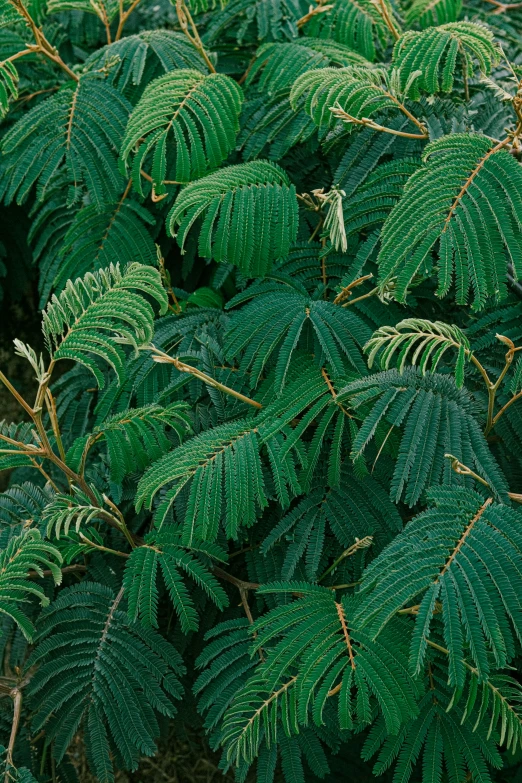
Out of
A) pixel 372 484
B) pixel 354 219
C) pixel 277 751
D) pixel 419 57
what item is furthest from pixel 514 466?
pixel 419 57

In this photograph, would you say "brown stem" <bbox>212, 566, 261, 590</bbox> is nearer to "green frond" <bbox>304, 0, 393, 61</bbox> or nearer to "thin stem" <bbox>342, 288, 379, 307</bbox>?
"thin stem" <bbox>342, 288, 379, 307</bbox>

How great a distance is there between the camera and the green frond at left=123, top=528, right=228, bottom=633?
77.9 inches

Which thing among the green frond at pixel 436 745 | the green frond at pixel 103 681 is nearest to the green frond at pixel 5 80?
the green frond at pixel 103 681

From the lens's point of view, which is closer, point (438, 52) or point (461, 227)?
point (461, 227)

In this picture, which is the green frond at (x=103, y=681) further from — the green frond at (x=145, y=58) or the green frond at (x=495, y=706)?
the green frond at (x=145, y=58)

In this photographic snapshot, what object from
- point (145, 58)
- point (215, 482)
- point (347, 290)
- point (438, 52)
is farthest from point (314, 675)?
point (145, 58)

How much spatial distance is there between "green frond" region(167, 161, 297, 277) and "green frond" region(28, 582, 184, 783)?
0.93 meters

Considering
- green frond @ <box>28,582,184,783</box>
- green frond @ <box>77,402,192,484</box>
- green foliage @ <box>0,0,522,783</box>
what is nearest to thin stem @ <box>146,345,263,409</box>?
green foliage @ <box>0,0,522,783</box>

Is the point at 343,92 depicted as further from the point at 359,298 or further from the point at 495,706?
the point at 495,706

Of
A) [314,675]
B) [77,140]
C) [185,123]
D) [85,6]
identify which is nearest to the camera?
[314,675]

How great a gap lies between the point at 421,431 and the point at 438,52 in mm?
1054

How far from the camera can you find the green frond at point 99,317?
6.32 ft

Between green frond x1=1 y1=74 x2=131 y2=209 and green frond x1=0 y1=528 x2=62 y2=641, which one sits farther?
green frond x1=1 y1=74 x2=131 y2=209

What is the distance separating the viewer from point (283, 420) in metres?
1.97
